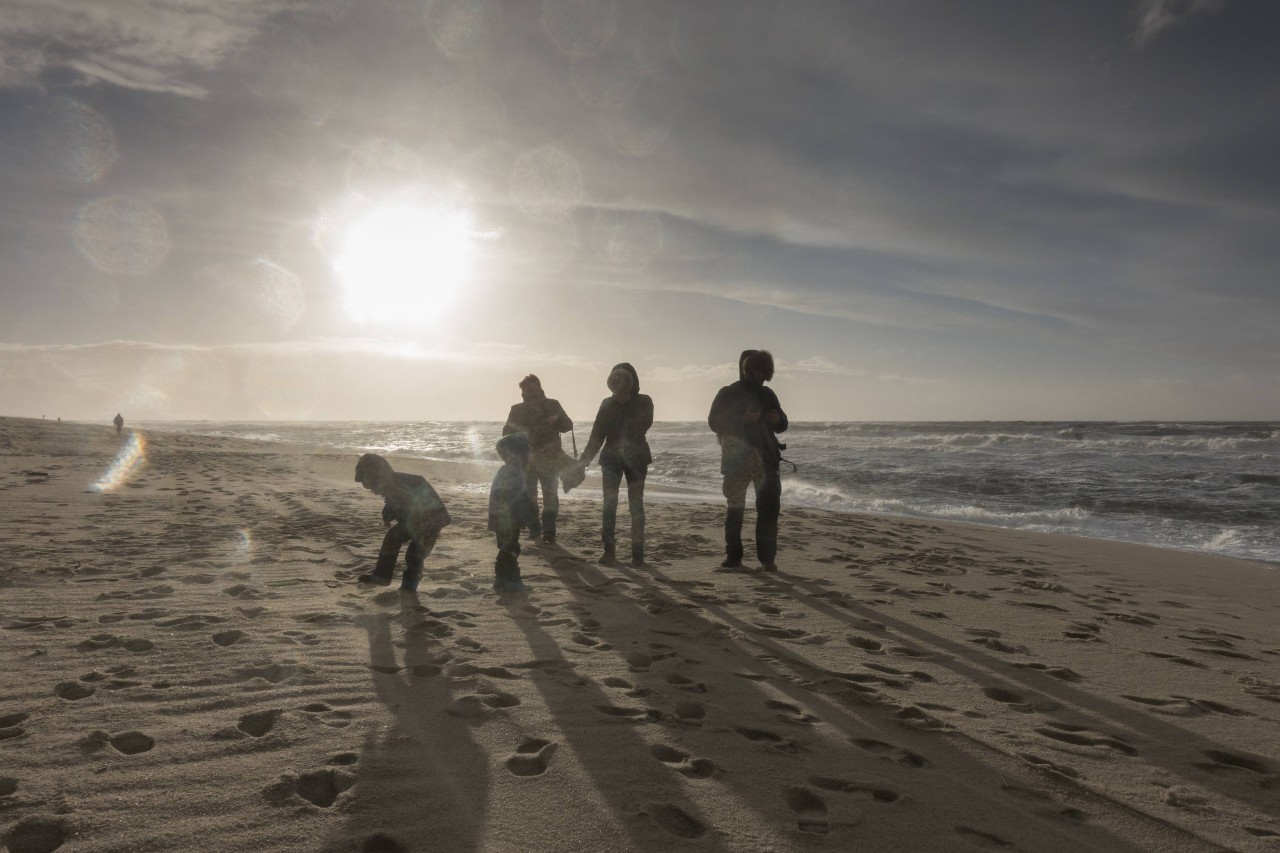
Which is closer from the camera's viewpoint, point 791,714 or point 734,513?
point 791,714

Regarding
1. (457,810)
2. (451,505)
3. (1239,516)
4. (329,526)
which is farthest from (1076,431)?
(457,810)

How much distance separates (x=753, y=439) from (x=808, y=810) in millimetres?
4351

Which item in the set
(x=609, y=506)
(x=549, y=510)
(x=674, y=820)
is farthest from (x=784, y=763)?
(x=549, y=510)

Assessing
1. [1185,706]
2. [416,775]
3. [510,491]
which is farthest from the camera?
[510,491]

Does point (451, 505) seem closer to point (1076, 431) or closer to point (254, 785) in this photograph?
point (254, 785)

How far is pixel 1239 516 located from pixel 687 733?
14.8 metres

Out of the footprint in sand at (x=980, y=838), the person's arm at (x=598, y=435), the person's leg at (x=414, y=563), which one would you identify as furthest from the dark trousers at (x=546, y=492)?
the footprint in sand at (x=980, y=838)

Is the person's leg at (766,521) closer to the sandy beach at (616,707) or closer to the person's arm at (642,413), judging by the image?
the sandy beach at (616,707)

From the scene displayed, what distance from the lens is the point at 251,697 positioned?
124 inches

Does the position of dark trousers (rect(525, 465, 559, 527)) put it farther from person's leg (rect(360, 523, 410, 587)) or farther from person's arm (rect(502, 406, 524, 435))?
person's leg (rect(360, 523, 410, 587))

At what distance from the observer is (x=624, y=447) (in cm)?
683

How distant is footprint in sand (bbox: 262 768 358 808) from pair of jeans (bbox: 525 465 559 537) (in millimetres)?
5112

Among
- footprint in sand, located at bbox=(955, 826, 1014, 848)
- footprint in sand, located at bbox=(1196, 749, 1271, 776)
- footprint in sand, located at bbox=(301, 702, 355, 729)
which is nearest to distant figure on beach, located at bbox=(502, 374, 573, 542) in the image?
footprint in sand, located at bbox=(301, 702, 355, 729)

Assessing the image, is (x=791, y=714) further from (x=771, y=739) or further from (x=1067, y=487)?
(x=1067, y=487)
